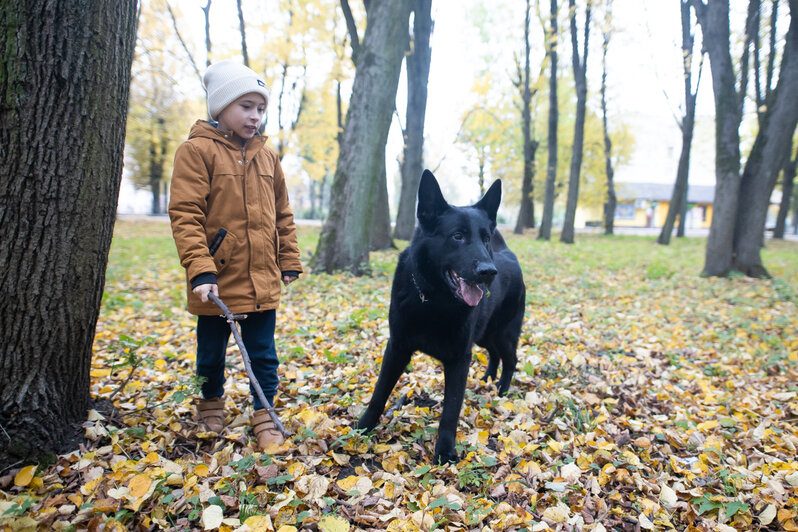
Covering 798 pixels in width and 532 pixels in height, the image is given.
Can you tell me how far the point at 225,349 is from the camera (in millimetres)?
2953

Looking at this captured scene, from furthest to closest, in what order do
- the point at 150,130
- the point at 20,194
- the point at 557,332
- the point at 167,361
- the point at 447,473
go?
the point at 150,130 → the point at 557,332 → the point at 167,361 → the point at 447,473 → the point at 20,194

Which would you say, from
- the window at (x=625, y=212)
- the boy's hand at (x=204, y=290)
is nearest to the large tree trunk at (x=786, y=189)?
the boy's hand at (x=204, y=290)

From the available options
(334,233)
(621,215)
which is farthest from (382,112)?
(621,215)

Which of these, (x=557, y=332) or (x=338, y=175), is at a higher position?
(x=338, y=175)

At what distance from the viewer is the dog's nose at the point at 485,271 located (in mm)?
2488

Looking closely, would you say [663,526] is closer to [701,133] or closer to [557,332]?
[557,332]

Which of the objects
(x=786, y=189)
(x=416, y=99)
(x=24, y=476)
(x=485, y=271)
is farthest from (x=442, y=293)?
(x=786, y=189)

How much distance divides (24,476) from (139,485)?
556 millimetres

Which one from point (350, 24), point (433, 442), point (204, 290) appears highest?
point (350, 24)

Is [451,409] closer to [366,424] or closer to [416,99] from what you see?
[366,424]

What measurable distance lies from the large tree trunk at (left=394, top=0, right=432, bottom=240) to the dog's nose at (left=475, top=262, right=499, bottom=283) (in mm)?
11678

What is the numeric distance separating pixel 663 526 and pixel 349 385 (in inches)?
91.2

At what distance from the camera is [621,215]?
2009 inches

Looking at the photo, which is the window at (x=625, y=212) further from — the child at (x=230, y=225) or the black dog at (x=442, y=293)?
the child at (x=230, y=225)
